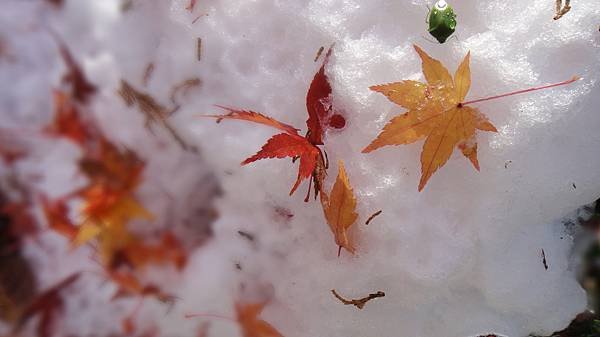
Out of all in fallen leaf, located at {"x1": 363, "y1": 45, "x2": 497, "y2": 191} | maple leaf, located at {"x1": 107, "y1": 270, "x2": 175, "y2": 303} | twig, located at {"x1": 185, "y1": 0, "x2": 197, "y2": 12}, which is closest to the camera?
fallen leaf, located at {"x1": 363, "y1": 45, "x2": 497, "y2": 191}

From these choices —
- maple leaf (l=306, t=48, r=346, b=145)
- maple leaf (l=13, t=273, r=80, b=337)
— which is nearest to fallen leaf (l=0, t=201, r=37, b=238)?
maple leaf (l=13, t=273, r=80, b=337)

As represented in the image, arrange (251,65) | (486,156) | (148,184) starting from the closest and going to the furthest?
1. (486,156)
2. (251,65)
3. (148,184)

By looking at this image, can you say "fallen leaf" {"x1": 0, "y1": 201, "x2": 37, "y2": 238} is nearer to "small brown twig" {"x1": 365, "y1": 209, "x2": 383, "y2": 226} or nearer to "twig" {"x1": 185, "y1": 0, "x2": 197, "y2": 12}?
"twig" {"x1": 185, "y1": 0, "x2": 197, "y2": 12}

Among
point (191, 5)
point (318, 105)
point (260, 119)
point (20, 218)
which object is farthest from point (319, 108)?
point (20, 218)

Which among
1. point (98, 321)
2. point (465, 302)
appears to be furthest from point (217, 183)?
point (465, 302)

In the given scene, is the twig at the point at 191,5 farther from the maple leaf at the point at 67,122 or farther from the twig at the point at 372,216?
the twig at the point at 372,216

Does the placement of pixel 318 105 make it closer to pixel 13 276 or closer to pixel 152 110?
pixel 152 110

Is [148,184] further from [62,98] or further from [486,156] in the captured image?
[486,156]

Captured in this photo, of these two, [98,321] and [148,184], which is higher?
[148,184]
